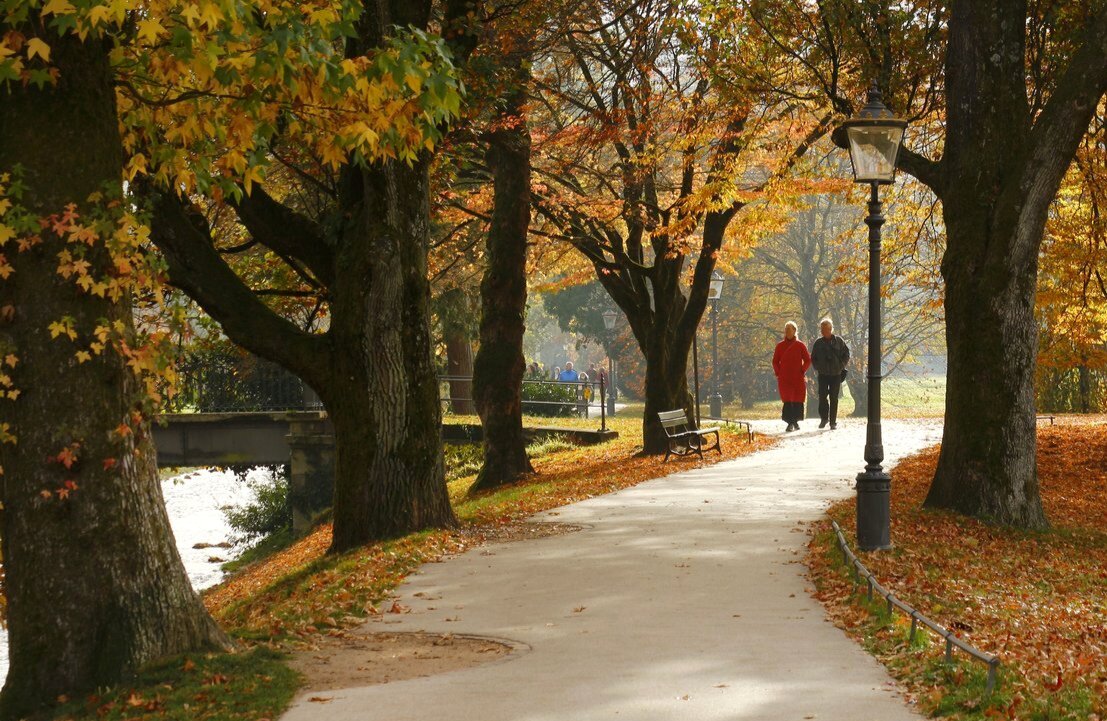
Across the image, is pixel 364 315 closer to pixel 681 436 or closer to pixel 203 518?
pixel 681 436

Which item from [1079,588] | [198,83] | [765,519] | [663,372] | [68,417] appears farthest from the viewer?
[663,372]

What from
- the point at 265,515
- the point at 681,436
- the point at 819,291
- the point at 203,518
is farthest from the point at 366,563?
the point at 819,291

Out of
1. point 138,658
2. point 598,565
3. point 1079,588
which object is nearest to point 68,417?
point 138,658

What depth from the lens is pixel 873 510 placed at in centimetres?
1150

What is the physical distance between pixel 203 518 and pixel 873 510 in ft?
75.2

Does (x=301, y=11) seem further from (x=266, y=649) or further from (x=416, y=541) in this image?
(x=416, y=541)

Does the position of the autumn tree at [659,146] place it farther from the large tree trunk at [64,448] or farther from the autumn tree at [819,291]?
the autumn tree at [819,291]

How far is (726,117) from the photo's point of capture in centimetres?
1867

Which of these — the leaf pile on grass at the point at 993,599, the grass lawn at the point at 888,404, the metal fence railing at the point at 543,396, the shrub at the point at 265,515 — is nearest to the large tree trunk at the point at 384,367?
the leaf pile on grass at the point at 993,599

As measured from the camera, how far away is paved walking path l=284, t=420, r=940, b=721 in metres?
6.60

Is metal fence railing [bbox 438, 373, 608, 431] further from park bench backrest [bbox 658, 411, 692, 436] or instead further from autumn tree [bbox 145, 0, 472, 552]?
autumn tree [bbox 145, 0, 472, 552]

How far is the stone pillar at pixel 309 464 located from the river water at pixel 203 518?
1.89 m

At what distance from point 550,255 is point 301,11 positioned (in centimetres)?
2087

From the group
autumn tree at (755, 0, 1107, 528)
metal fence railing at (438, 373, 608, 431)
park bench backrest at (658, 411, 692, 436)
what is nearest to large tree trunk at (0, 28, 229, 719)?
autumn tree at (755, 0, 1107, 528)
